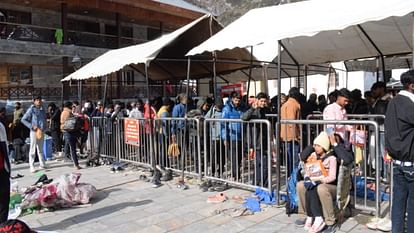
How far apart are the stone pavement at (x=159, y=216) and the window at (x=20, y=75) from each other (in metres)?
18.6

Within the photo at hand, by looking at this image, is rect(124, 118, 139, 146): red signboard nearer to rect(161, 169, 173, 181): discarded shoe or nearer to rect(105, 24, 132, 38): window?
rect(161, 169, 173, 181): discarded shoe

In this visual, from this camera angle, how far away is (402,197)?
4.02 m

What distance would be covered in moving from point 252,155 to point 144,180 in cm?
251

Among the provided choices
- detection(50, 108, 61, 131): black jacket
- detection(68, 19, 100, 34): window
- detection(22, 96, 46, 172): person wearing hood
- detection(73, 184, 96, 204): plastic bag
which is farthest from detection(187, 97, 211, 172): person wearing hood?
detection(68, 19, 100, 34): window

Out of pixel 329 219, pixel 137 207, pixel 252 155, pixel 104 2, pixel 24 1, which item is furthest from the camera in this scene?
pixel 104 2

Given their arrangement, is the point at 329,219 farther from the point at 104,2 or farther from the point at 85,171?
the point at 104,2

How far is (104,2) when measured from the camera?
972 inches

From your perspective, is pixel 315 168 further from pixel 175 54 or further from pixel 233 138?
pixel 175 54

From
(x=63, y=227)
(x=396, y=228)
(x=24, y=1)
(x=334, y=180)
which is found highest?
(x=24, y=1)

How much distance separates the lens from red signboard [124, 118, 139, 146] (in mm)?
8960

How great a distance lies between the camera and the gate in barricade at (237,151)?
6.41m

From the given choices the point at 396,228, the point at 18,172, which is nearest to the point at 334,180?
the point at 396,228

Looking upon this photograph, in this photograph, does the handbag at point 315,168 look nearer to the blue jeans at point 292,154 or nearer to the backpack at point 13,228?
the blue jeans at point 292,154

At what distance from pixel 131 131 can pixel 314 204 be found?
535 centimetres
